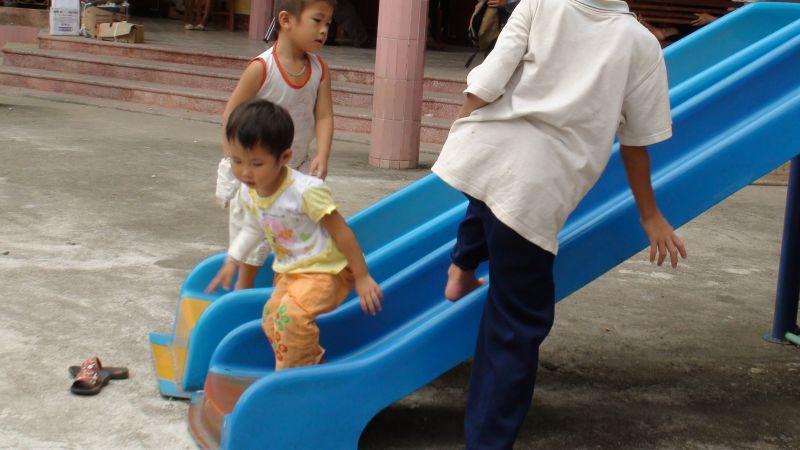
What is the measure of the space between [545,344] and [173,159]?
4346mm

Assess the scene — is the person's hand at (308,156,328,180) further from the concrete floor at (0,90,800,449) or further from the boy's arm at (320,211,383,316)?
the concrete floor at (0,90,800,449)

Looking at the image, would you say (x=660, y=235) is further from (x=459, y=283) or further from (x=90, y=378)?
(x=90, y=378)

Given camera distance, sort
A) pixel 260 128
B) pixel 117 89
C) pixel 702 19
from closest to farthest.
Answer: pixel 260 128 → pixel 702 19 → pixel 117 89

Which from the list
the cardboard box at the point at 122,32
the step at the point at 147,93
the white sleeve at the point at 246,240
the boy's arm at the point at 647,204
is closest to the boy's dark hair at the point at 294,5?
the white sleeve at the point at 246,240

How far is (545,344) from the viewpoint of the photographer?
4.18 meters

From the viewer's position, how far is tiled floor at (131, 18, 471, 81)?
11188 mm

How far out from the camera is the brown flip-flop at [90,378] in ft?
11.0

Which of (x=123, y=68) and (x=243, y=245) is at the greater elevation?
(x=243, y=245)

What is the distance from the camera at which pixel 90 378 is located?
11.1 ft

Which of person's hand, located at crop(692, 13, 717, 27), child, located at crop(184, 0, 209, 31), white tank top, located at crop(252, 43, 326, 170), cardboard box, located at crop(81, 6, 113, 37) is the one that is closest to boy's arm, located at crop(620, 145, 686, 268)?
white tank top, located at crop(252, 43, 326, 170)

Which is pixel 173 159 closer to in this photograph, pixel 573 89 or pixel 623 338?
pixel 623 338

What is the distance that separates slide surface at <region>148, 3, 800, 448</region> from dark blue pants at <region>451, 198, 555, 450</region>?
0.21 meters

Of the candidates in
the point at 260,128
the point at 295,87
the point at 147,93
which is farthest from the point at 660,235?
the point at 147,93

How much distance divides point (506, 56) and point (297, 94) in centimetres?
132
